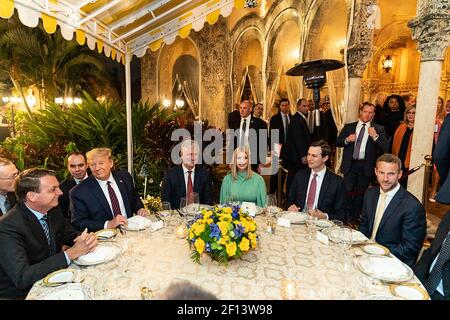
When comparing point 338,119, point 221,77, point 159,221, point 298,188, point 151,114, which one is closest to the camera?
point 159,221

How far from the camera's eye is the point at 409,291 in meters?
1.61

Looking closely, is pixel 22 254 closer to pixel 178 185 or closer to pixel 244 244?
pixel 244 244

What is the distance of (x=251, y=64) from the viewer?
1212cm

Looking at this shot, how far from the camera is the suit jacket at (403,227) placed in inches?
92.3

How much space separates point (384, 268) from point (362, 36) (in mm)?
5312

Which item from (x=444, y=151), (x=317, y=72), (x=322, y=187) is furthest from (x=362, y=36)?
(x=322, y=187)

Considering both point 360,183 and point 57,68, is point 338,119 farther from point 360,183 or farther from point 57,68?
point 57,68

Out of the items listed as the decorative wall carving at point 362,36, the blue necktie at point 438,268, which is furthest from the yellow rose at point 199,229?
the decorative wall carving at point 362,36

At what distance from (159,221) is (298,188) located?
163cm

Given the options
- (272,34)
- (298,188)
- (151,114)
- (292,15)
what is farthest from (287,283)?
(272,34)

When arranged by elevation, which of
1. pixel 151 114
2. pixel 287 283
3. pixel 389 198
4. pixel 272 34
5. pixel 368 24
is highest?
pixel 272 34

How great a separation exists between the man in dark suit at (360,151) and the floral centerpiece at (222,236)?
10.4 ft

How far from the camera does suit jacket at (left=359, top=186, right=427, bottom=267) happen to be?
2.34 meters

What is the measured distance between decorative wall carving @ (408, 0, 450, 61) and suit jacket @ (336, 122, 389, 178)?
1.26 metres
